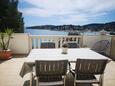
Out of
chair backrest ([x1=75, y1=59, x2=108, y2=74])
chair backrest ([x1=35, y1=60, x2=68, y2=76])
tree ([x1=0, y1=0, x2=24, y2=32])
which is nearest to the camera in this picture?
chair backrest ([x1=35, y1=60, x2=68, y2=76])

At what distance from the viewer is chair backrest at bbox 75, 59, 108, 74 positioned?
8.28 feet

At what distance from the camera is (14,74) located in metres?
4.10

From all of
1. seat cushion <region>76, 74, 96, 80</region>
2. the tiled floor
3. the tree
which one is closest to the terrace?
the tiled floor

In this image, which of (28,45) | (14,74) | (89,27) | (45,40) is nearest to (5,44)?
(28,45)

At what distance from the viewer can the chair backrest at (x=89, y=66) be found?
252cm

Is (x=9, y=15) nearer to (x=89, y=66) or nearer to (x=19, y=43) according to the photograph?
(x=19, y=43)

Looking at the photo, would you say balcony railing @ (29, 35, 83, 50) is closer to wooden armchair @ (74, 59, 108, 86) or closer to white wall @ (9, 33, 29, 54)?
white wall @ (9, 33, 29, 54)

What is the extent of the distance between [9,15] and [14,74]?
8315 millimetres

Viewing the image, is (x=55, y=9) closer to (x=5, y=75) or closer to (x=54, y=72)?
(x=5, y=75)

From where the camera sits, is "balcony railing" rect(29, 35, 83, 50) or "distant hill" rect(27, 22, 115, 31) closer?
"balcony railing" rect(29, 35, 83, 50)

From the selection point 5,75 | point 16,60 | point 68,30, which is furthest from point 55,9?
point 5,75

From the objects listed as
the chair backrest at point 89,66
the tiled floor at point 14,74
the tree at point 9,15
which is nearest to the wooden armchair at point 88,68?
the chair backrest at point 89,66

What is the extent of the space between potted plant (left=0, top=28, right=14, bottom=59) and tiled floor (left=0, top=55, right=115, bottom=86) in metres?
Answer: 0.27

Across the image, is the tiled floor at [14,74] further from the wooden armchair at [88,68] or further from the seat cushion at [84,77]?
the wooden armchair at [88,68]
